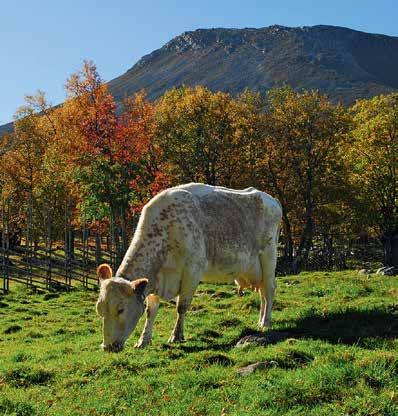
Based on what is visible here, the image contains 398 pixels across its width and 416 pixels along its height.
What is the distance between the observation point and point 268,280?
13641 mm

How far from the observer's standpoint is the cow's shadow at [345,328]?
33.6 feet

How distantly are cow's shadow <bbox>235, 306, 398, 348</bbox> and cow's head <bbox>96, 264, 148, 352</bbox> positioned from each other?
252cm

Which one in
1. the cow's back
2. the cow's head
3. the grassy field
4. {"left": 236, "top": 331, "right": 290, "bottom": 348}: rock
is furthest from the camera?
the cow's back

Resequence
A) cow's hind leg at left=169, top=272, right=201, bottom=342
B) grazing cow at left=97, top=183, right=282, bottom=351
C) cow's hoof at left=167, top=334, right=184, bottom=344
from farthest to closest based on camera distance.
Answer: cow's hind leg at left=169, top=272, right=201, bottom=342 < cow's hoof at left=167, top=334, right=184, bottom=344 < grazing cow at left=97, top=183, right=282, bottom=351

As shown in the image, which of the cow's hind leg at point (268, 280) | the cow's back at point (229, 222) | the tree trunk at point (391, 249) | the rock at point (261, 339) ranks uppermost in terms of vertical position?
the cow's back at point (229, 222)

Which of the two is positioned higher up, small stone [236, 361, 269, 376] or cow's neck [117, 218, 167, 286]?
cow's neck [117, 218, 167, 286]

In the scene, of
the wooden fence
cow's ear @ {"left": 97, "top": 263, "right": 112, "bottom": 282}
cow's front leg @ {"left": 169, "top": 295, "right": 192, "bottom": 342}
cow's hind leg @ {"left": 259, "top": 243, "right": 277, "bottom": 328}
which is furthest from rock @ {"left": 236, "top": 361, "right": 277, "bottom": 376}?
the wooden fence

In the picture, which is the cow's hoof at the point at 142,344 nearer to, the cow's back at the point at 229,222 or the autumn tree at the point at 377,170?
the cow's back at the point at 229,222

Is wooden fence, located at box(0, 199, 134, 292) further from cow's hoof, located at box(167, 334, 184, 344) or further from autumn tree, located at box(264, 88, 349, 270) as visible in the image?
cow's hoof, located at box(167, 334, 184, 344)

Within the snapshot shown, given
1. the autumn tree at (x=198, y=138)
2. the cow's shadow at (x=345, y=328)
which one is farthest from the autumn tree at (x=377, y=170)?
the cow's shadow at (x=345, y=328)

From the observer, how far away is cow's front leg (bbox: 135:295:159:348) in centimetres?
1112

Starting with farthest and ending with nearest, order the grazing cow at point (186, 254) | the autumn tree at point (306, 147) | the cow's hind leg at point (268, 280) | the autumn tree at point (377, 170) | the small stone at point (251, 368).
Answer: the autumn tree at point (306, 147), the autumn tree at point (377, 170), the cow's hind leg at point (268, 280), the grazing cow at point (186, 254), the small stone at point (251, 368)

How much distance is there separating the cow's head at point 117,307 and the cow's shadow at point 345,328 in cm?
252

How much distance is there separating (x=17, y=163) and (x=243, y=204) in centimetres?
3469
